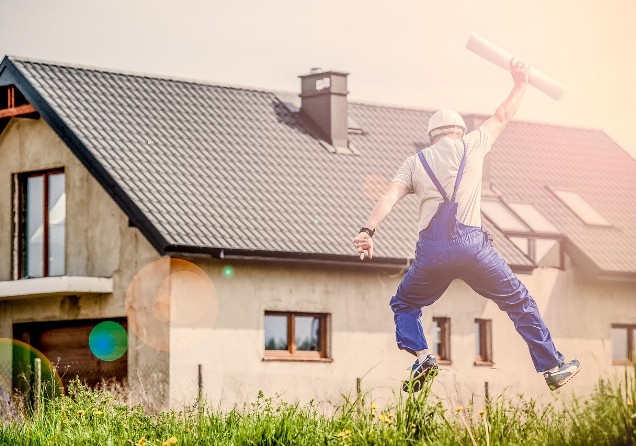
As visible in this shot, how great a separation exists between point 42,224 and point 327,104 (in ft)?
20.0

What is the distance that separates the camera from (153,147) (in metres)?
23.9

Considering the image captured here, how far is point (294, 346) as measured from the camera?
914 inches

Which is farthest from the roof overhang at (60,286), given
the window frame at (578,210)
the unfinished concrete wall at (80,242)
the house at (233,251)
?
the window frame at (578,210)

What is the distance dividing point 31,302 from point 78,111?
3.26 metres

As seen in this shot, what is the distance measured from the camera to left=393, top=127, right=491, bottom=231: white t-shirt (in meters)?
10.1

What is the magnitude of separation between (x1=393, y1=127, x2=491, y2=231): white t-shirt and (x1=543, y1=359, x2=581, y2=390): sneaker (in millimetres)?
1148

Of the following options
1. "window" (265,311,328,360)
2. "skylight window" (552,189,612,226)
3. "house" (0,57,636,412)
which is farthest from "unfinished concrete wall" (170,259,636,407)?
"skylight window" (552,189,612,226)

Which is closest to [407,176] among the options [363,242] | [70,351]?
[363,242]

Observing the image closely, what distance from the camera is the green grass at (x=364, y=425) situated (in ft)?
29.9

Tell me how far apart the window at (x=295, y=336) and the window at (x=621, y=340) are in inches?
261

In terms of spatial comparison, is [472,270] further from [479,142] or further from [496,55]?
[496,55]

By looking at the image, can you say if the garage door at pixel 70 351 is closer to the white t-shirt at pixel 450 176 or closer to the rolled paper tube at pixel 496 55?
the white t-shirt at pixel 450 176

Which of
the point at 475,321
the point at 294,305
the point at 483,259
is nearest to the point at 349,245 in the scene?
the point at 294,305

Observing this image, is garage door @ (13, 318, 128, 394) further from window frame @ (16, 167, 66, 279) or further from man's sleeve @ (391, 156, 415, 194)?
man's sleeve @ (391, 156, 415, 194)
